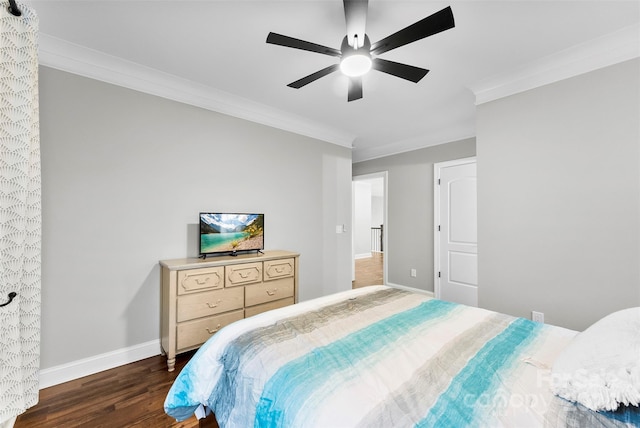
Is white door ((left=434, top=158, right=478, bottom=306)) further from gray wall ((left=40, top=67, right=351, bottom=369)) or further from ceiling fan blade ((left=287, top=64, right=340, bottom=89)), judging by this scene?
ceiling fan blade ((left=287, top=64, right=340, bottom=89))

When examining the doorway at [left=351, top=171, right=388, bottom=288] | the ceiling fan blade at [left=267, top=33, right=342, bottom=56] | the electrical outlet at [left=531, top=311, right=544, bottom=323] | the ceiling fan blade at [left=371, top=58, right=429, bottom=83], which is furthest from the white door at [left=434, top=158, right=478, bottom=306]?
the ceiling fan blade at [left=267, top=33, right=342, bottom=56]

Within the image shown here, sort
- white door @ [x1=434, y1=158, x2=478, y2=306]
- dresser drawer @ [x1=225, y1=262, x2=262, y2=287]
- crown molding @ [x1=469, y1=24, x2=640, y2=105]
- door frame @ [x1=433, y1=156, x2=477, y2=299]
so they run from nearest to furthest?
crown molding @ [x1=469, y1=24, x2=640, y2=105] → dresser drawer @ [x1=225, y1=262, x2=262, y2=287] → white door @ [x1=434, y1=158, x2=478, y2=306] → door frame @ [x1=433, y1=156, x2=477, y2=299]

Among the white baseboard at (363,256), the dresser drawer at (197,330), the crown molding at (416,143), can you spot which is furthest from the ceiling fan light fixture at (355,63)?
the white baseboard at (363,256)

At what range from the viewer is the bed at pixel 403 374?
78 centimetres

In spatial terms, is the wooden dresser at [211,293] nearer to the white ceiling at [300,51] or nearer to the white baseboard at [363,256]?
the white ceiling at [300,51]

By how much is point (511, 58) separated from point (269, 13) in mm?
1930

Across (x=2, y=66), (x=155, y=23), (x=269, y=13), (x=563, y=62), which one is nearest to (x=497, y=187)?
(x=563, y=62)

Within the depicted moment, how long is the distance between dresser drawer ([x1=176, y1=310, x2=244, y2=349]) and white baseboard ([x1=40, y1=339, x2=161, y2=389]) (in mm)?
430

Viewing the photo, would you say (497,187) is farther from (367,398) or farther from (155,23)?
(155,23)

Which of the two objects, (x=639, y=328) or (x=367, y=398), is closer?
(x=367, y=398)

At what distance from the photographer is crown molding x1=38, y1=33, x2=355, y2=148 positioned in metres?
2.02

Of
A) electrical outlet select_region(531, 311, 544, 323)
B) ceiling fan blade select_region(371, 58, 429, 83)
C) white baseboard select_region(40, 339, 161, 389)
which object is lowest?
white baseboard select_region(40, 339, 161, 389)

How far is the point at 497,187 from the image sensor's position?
251cm

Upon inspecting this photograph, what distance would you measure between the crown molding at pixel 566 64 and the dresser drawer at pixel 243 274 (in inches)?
108
